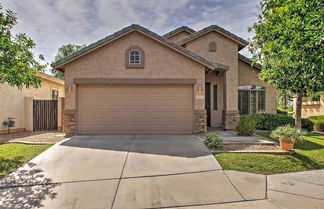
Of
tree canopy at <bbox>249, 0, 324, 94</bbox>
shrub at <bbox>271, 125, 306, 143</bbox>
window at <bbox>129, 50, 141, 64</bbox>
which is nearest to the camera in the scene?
tree canopy at <bbox>249, 0, 324, 94</bbox>

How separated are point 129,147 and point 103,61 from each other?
4842mm

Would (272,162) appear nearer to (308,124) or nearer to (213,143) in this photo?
(213,143)

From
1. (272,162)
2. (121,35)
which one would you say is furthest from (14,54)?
(272,162)

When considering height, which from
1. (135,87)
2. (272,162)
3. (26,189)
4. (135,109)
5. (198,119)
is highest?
(135,87)

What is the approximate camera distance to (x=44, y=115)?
12328 millimetres

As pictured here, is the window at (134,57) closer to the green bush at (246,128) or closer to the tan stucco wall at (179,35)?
the tan stucco wall at (179,35)

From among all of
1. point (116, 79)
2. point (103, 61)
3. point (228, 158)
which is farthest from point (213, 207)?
point (103, 61)

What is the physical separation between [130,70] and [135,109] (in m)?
2.04

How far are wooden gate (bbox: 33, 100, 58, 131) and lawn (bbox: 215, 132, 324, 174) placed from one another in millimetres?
10681

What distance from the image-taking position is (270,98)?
43.7 ft

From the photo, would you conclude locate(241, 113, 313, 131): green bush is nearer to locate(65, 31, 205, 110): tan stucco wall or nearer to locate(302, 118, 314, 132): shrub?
locate(302, 118, 314, 132): shrub

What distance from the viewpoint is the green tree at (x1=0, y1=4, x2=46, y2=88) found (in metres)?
5.86

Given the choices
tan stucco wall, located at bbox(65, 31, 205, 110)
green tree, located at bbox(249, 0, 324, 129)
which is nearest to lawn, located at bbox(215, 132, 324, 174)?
green tree, located at bbox(249, 0, 324, 129)

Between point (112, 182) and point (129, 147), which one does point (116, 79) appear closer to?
point (129, 147)
